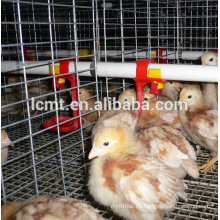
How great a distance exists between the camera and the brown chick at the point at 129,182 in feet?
4.54

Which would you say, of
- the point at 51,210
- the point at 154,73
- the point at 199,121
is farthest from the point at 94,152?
the point at 199,121

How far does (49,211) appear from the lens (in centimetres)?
117

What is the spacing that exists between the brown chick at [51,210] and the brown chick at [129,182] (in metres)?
0.21

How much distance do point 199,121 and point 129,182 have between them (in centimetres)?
96

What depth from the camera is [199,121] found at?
83.3 inches

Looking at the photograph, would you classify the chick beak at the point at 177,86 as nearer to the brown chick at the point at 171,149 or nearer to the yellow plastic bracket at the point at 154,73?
the brown chick at the point at 171,149

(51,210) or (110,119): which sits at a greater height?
(110,119)

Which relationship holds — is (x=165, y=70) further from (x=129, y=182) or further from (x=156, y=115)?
(x=156, y=115)

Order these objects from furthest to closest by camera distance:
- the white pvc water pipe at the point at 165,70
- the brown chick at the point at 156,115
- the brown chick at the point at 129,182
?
the brown chick at the point at 156,115 < the white pvc water pipe at the point at 165,70 < the brown chick at the point at 129,182

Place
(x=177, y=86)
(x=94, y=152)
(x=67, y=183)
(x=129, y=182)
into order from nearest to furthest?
(x=129, y=182) < (x=94, y=152) < (x=67, y=183) < (x=177, y=86)

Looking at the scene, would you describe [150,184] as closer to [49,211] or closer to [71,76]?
[49,211]

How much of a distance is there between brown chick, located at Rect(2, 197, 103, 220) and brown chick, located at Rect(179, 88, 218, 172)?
1093 mm

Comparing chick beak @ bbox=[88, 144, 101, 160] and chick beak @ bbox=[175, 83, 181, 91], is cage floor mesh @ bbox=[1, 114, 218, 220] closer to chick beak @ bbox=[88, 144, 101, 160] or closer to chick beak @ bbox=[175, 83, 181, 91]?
chick beak @ bbox=[88, 144, 101, 160]

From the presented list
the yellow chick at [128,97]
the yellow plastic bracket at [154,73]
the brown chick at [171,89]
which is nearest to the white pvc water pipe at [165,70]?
the yellow plastic bracket at [154,73]
